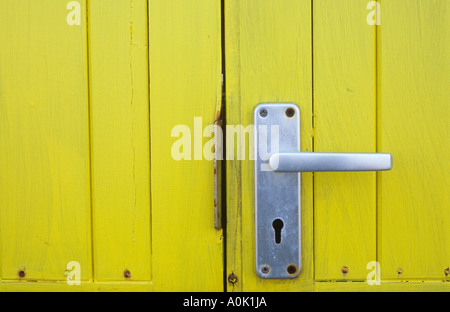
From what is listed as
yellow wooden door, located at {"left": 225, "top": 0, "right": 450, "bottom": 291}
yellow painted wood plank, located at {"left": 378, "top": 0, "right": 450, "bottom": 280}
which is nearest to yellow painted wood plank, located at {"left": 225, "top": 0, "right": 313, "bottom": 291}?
yellow wooden door, located at {"left": 225, "top": 0, "right": 450, "bottom": 291}

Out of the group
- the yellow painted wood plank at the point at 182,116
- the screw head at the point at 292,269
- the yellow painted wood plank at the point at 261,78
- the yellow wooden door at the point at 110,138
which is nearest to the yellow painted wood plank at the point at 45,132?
the yellow wooden door at the point at 110,138

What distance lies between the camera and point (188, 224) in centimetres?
71

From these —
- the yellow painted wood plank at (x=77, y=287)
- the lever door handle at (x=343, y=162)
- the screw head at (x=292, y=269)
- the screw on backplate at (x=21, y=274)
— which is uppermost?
the lever door handle at (x=343, y=162)

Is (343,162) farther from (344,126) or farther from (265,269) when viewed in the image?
(265,269)

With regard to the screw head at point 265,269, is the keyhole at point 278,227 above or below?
above

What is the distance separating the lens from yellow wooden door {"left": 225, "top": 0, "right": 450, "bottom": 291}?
678 mm

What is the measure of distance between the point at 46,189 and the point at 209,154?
1.08 ft

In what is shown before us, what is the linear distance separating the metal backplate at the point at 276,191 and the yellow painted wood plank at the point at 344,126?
4 cm

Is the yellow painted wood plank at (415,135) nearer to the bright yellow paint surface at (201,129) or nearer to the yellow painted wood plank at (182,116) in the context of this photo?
the bright yellow paint surface at (201,129)

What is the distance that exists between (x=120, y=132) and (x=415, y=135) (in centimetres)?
56

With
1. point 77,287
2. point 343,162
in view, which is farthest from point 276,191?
point 77,287

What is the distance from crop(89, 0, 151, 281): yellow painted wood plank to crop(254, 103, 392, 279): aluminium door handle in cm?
22

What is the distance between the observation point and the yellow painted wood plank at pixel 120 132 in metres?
0.70

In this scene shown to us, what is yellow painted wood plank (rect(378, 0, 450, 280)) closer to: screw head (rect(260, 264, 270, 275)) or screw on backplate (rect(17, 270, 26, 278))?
screw head (rect(260, 264, 270, 275))
